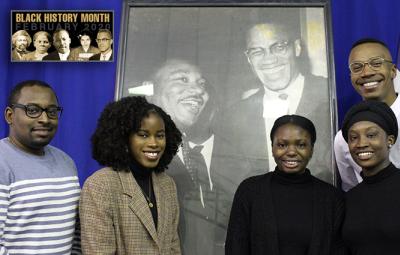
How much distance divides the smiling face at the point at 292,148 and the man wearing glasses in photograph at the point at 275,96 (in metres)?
0.38

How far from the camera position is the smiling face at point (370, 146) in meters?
1.74

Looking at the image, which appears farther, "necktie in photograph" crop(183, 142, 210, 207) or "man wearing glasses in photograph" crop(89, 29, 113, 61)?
"man wearing glasses in photograph" crop(89, 29, 113, 61)

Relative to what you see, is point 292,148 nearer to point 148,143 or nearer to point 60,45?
point 148,143

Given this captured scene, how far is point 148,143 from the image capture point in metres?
1.83

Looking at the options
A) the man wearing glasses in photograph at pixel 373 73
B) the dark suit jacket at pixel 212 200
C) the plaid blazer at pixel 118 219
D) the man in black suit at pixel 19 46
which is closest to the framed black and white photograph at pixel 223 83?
the dark suit jacket at pixel 212 200

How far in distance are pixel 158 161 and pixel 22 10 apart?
1.51 metres

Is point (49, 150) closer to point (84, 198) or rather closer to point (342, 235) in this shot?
point (84, 198)

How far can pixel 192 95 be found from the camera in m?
2.32

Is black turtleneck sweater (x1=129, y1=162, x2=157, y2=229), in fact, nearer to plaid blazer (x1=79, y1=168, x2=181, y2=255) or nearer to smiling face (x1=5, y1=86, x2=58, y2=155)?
plaid blazer (x1=79, y1=168, x2=181, y2=255)

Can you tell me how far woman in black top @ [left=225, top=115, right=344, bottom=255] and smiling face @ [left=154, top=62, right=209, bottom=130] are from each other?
0.51m

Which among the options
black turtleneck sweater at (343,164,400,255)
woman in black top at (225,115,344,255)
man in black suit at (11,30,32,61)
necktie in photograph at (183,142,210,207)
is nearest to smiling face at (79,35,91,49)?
man in black suit at (11,30,32,61)

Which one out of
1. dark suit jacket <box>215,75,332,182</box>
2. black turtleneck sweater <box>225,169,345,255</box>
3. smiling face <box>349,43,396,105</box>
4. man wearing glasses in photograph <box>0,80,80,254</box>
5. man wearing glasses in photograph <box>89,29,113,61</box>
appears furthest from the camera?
man wearing glasses in photograph <box>89,29,113,61</box>

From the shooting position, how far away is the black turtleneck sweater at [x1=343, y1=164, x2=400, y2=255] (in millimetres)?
1621

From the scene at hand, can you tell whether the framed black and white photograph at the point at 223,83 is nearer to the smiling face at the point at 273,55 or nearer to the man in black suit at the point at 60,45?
the smiling face at the point at 273,55
